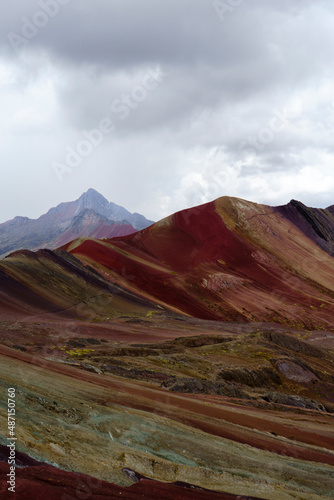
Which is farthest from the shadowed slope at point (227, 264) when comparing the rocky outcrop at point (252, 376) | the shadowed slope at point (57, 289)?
the rocky outcrop at point (252, 376)

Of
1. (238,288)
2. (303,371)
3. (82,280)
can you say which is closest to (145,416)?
(303,371)

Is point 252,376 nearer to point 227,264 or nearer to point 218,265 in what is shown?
point 218,265

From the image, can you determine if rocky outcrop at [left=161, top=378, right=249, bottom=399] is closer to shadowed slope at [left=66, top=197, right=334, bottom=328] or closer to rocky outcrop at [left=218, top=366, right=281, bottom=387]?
rocky outcrop at [left=218, top=366, right=281, bottom=387]

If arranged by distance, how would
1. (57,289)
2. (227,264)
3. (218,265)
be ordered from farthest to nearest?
(227,264)
(218,265)
(57,289)

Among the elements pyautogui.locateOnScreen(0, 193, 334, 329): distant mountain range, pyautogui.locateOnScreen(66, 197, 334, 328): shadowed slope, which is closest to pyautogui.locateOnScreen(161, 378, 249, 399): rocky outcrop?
pyautogui.locateOnScreen(0, 193, 334, 329): distant mountain range

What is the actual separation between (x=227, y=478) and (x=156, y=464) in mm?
1737

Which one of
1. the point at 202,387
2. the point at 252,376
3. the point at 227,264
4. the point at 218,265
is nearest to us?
the point at 202,387

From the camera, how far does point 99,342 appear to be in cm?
2823

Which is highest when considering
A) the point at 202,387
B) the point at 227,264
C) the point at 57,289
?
the point at 227,264

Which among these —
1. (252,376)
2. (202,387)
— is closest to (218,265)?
(252,376)

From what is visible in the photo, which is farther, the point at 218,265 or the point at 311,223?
the point at 311,223

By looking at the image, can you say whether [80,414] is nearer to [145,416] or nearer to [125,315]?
[145,416]

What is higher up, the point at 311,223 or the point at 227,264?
the point at 311,223

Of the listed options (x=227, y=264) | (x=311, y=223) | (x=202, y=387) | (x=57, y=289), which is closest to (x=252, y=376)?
(x=202, y=387)
